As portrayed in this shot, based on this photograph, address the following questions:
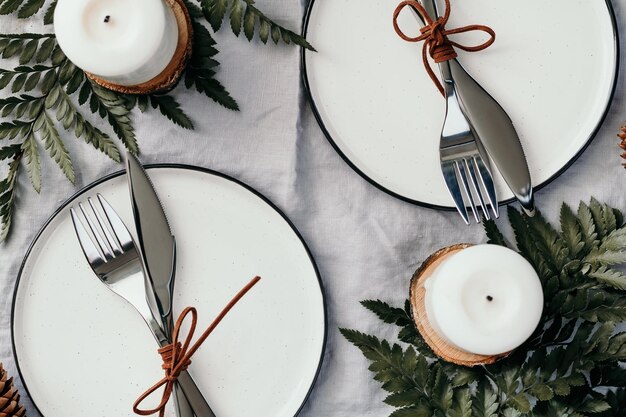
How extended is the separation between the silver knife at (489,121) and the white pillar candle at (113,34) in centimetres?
24

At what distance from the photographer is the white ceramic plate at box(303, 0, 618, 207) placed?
2.10 ft

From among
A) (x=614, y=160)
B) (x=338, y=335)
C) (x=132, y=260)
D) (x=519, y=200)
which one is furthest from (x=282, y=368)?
(x=614, y=160)

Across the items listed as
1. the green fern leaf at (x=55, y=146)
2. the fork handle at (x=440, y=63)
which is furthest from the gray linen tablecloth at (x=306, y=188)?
the fork handle at (x=440, y=63)

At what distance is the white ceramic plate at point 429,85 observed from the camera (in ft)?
2.10

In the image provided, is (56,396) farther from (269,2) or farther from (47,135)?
(269,2)

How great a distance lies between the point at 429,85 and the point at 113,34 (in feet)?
0.97

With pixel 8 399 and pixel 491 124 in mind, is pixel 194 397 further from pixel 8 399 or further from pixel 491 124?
pixel 491 124

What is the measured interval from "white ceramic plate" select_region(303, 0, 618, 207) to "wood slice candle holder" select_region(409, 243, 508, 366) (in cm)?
5

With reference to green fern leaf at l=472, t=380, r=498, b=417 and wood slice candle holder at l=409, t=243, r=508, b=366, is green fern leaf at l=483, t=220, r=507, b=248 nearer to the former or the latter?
wood slice candle holder at l=409, t=243, r=508, b=366

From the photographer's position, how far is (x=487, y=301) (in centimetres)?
57

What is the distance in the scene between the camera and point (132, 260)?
63 centimetres

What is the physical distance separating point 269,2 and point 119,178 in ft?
0.75

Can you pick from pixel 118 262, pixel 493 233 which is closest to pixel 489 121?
pixel 493 233

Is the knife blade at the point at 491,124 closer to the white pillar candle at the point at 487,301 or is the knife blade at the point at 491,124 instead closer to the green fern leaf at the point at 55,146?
the white pillar candle at the point at 487,301
